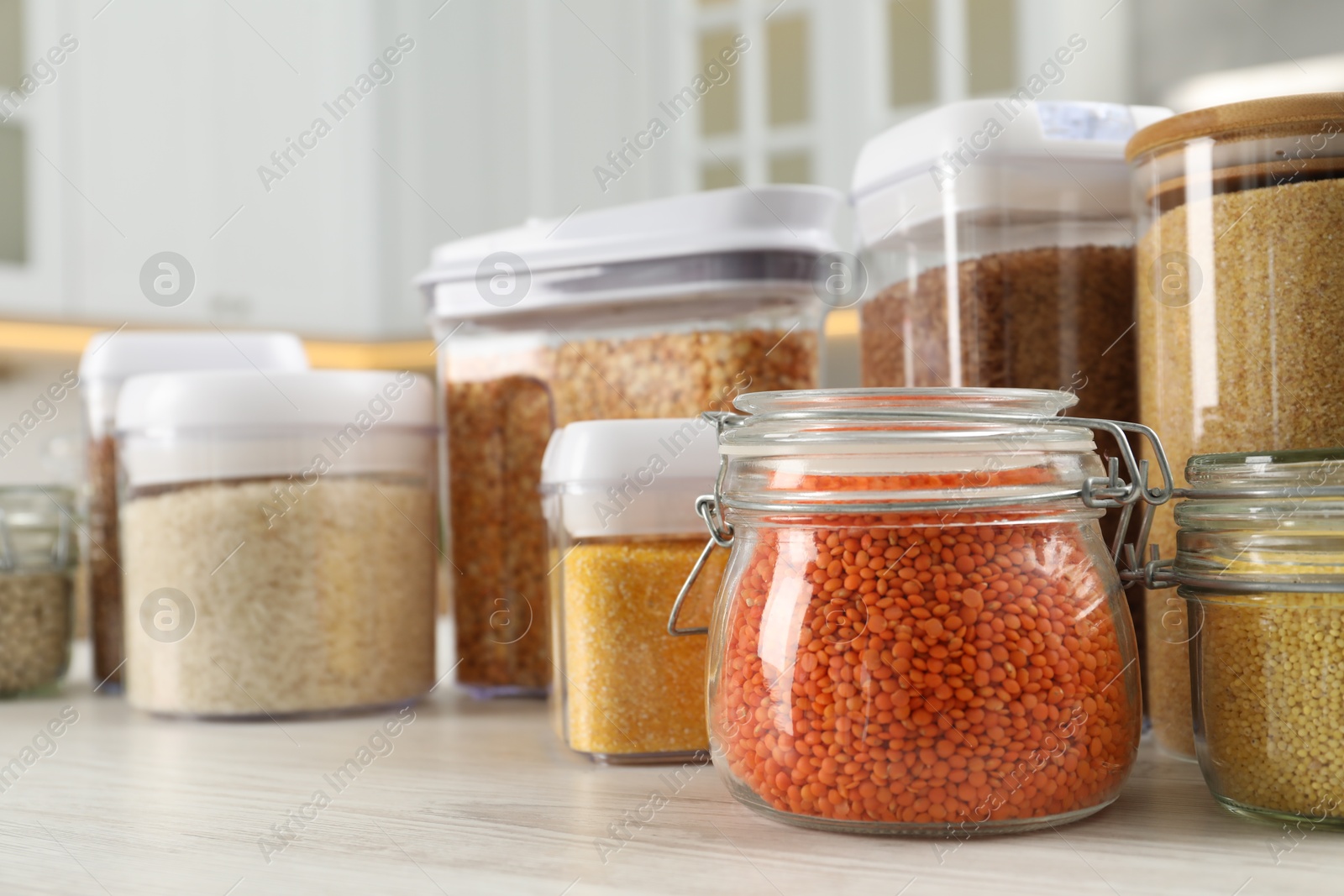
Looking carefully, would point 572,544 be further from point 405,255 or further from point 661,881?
point 405,255

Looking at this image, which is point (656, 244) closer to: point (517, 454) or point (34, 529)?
point (517, 454)

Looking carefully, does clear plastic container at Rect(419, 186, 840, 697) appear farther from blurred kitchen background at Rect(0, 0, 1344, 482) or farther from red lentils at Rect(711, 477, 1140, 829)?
blurred kitchen background at Rect(0, 0, 1344, 482)

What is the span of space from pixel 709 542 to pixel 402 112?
2.39 meters

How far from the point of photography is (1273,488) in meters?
0.46

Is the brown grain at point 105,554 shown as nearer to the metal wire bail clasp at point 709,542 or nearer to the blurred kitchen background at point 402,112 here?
the metal wire bail clasp at point 709,542

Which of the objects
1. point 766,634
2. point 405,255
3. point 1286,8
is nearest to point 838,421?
point 766,634

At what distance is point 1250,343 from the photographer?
1.78 feet

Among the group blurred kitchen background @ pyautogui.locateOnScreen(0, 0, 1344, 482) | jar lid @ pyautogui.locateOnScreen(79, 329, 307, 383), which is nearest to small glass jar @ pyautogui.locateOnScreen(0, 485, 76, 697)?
jar lid @ pyautogui.locateOnScreen(79, 329, 307, 383)

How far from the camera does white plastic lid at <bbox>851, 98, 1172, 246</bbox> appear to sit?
645 mm

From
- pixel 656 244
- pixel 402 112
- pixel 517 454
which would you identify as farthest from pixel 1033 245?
pixel 402 112

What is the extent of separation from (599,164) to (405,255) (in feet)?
→ 1.68

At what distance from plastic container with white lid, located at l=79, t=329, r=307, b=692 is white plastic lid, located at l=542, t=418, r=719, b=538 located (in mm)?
389

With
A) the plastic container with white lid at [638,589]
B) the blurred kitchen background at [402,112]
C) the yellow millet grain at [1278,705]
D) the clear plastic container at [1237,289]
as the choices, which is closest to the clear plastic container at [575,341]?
the plastic container with white lid at [638,589]

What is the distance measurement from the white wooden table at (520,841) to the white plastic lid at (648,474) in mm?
118
